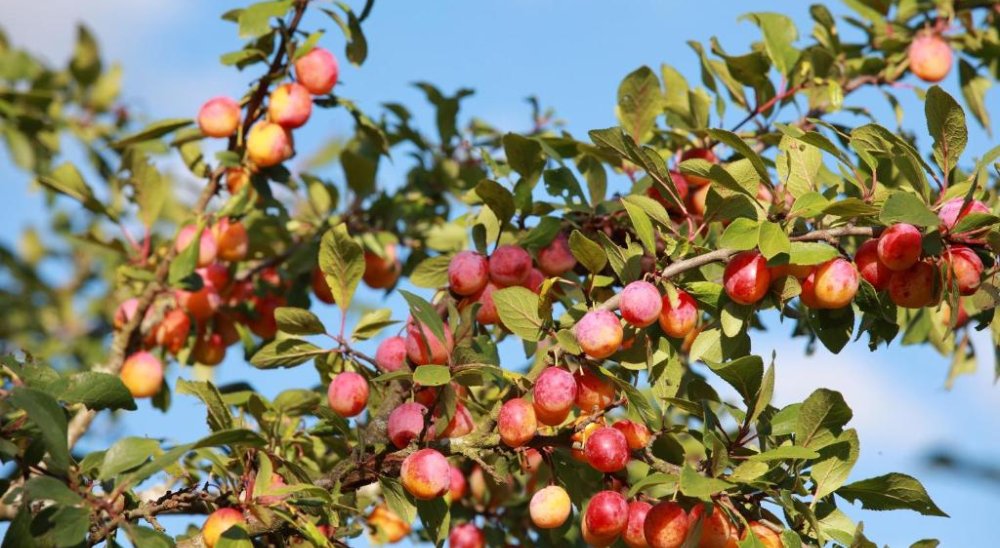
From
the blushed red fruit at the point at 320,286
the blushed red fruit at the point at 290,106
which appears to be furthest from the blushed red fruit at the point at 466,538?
the blushed red fruit at the point at 290,106

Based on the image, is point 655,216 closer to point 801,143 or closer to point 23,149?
point 801,143

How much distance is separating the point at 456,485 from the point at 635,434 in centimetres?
74

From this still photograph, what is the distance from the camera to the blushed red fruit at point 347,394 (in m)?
1.70

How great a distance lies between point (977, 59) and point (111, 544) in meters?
2.24

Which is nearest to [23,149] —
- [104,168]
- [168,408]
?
[104,168]

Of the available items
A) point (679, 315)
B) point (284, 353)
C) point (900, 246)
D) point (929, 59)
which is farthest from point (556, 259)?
point (929, 59)

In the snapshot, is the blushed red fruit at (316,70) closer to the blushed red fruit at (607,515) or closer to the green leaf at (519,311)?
the green leaf at (519,311)

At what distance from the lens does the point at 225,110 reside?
2158 mm

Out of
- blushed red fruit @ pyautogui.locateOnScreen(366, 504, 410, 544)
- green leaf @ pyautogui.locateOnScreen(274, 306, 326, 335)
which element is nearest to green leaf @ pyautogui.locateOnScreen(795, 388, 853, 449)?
green leaf @ pyautogui.locateOnScreen(274, 306, 326, 335)

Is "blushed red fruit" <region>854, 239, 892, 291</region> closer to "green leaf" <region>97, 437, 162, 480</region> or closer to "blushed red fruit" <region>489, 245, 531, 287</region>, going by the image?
"blushed red fruit" <region>489, 245, 531, 287</region>

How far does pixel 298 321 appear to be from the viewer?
5.53 feet

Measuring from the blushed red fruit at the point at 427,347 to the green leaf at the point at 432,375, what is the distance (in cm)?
9

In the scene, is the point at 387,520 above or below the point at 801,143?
below

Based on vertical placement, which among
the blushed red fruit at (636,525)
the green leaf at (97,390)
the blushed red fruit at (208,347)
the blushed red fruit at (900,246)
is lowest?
the blushed red fruit at (208,347)
